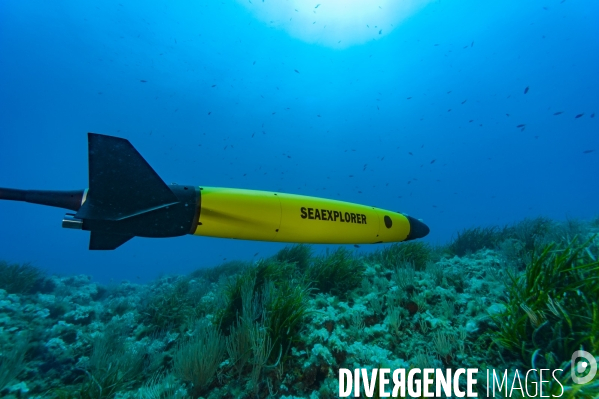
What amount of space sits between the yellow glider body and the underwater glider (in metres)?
0.02

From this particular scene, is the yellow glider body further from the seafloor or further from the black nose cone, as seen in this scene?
the black nose cone

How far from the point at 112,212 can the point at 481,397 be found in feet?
15.9

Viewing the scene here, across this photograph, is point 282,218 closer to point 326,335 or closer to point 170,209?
point 170,209

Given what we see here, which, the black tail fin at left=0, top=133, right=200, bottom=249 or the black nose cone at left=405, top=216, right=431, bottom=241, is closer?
the black tail fin at left=0, top=133, right=200, bottom=249

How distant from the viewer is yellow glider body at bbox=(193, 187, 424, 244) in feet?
14.2

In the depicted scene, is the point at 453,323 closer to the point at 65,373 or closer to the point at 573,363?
the point at 573,363

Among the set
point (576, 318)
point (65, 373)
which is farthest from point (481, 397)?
point (65, 373)

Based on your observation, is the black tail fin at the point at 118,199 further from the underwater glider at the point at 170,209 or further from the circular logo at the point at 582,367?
the circular logo at the point at 582,367

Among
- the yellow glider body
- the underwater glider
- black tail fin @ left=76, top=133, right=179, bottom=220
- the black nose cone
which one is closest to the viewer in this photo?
black tail fin @ left=76, top=133, right=179, bottom=220

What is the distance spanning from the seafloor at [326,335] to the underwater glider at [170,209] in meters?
0.93

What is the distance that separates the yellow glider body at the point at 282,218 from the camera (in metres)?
4.34

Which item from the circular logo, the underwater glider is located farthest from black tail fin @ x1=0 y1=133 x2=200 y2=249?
the circular logo

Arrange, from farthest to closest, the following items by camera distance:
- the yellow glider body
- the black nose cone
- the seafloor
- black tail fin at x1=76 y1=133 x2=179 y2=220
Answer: the black nose cone < the yellow glider body < black tail fin at x1=76 y1=133 x2=179 y2=220 < the seafloor

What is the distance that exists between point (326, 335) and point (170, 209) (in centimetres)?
289
